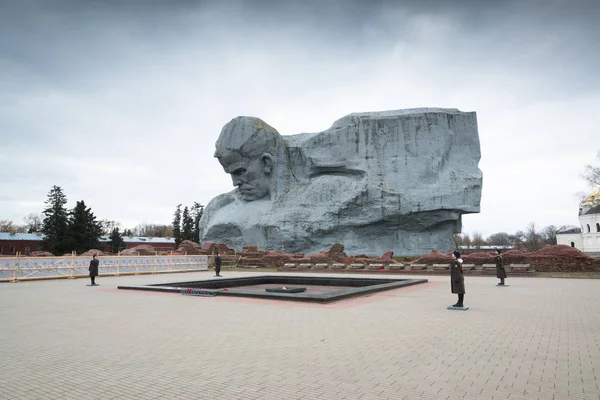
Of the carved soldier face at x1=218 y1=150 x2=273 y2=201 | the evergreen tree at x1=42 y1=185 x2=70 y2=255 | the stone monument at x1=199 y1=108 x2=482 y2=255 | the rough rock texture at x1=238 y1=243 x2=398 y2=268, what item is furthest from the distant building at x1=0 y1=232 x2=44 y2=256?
the rough rock texture at x1=238 y1=243 x2=398 y2=268

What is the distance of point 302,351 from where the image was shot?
5.90 metres

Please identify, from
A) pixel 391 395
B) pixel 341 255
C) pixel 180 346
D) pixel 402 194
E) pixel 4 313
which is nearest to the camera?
pixel 391 395

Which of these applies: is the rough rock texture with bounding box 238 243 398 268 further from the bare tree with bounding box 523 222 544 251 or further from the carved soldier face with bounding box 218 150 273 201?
the bare tree with bounding box 523 222 544 251

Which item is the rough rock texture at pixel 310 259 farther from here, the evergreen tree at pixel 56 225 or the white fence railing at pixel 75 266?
the evergreen tree at pixel 56 225

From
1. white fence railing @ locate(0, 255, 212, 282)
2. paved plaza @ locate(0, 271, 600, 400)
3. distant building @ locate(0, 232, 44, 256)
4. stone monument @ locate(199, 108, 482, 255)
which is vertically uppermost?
stone monument @ locate(199, 108, 482, 255)

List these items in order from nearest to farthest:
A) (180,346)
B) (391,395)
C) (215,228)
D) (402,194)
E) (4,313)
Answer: (391,395)
(180,346)
(4,313)
(402,194)
(215,228)

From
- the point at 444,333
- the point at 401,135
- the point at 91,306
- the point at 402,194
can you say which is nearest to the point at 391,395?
the point at 444,333

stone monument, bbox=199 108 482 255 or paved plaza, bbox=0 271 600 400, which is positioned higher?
stone monument, bbox=199 108 482 255

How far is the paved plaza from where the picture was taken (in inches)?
170

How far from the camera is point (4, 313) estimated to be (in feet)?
32.0

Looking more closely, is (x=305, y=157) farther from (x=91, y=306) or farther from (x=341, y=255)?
(x=91, y=306)

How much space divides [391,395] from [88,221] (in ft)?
168

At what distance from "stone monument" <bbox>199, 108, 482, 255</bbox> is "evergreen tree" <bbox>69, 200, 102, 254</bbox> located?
1357cm

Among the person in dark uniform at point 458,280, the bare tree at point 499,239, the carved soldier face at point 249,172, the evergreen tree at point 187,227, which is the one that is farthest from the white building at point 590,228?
the person in dark uniform at point 458,280
